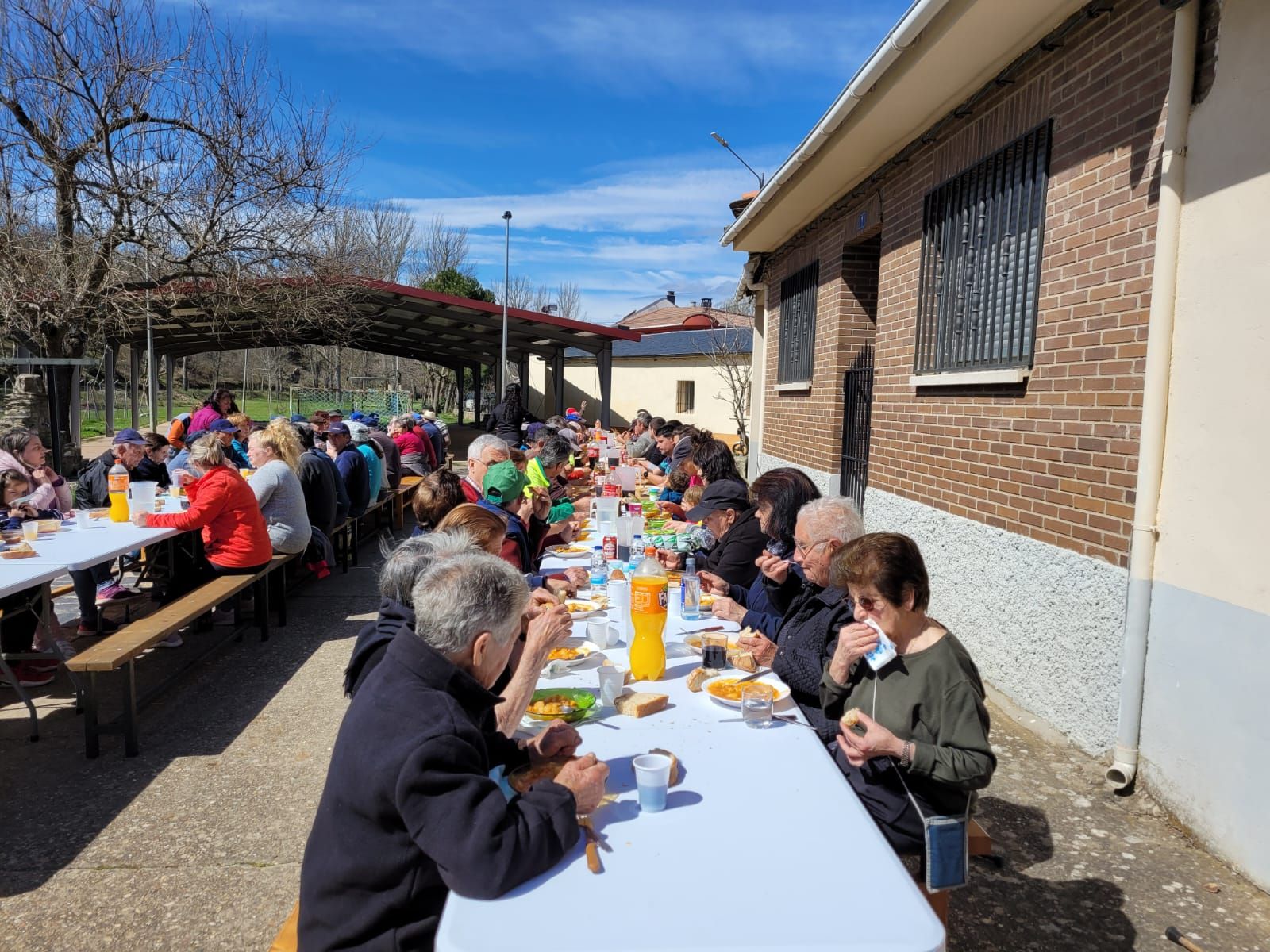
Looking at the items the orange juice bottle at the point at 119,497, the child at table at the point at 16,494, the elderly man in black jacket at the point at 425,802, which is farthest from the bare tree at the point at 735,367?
the elderly man in black jacket at the point at 425,802

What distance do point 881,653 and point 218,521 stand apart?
5.12m

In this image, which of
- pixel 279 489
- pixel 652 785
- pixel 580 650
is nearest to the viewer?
pixel 652 785

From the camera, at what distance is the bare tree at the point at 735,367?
20942 mm

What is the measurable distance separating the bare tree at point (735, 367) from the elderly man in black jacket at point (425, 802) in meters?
17.5

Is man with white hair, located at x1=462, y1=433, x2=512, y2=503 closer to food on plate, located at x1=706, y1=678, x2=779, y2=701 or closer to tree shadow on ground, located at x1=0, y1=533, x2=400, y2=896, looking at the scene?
tree shadow on ground, located at x1=0, y1=533, x2=400, y2=896

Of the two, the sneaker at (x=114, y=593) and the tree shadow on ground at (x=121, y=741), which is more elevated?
the sneaker at (x=114, y=593)

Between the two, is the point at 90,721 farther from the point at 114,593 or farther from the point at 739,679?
the point at 739,679

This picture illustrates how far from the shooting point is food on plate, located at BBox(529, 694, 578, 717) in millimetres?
2434

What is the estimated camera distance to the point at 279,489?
6.47 m

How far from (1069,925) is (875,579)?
1.56 meters

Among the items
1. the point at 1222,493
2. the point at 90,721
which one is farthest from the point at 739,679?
the point at 90,721

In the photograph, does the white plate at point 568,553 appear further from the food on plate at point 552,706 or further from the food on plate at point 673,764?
the food on plate at point 673,764

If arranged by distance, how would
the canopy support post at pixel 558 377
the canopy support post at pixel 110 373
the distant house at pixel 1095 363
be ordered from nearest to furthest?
1. the distant house at pixel 1095 363
2. the canopy support post at pixel 110 373
3. the canopy support post at pixel 558 377

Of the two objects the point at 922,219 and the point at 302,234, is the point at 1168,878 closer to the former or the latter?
the point at 922,219
